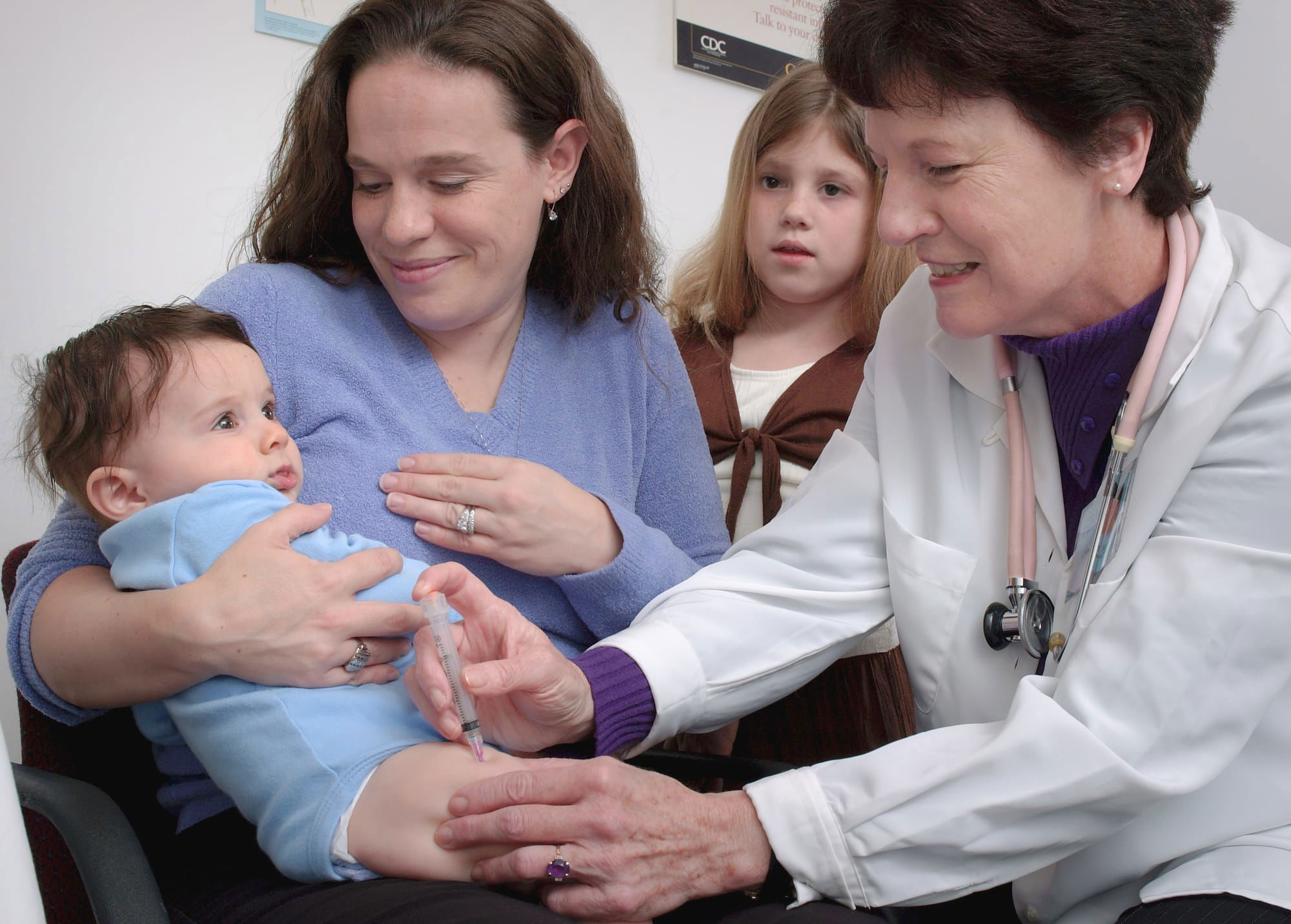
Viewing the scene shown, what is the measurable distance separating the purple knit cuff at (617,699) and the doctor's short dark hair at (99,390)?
0.59 metres

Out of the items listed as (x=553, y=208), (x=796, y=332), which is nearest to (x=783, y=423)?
(x=796, y=332)

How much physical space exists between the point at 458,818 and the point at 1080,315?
3.01 ft

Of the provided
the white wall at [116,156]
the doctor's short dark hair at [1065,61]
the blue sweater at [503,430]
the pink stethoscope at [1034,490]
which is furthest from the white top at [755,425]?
the white wall at [116,156]

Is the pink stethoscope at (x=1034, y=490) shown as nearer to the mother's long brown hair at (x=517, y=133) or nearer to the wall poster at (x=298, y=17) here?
the mother's long brown hair at (x=517, y=133)

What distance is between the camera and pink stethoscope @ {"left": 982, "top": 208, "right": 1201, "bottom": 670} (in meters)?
1.13

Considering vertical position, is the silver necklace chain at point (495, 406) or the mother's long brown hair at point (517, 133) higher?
the mother's long brown hair at point (517, 133)

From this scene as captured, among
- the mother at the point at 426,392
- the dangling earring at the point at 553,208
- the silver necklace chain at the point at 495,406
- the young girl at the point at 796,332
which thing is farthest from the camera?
the young girl at the point at 796,332

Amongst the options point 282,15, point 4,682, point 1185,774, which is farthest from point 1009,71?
point 4,682

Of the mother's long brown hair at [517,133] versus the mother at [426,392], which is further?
the mother's long brown hair at [517,133]

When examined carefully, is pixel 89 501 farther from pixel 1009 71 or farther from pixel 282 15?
pixel 282 15

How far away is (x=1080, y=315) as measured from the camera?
125 cm

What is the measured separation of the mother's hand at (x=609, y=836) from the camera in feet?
3.28

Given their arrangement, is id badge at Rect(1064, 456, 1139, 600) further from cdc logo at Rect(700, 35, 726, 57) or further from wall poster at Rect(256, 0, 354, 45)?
cdc logo at Rect(700, 35, 726, 57)

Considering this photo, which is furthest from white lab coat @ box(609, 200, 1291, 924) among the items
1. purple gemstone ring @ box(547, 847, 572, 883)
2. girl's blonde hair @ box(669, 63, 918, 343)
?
girl's blonde hair @ box(669, 63, 918, 343)
